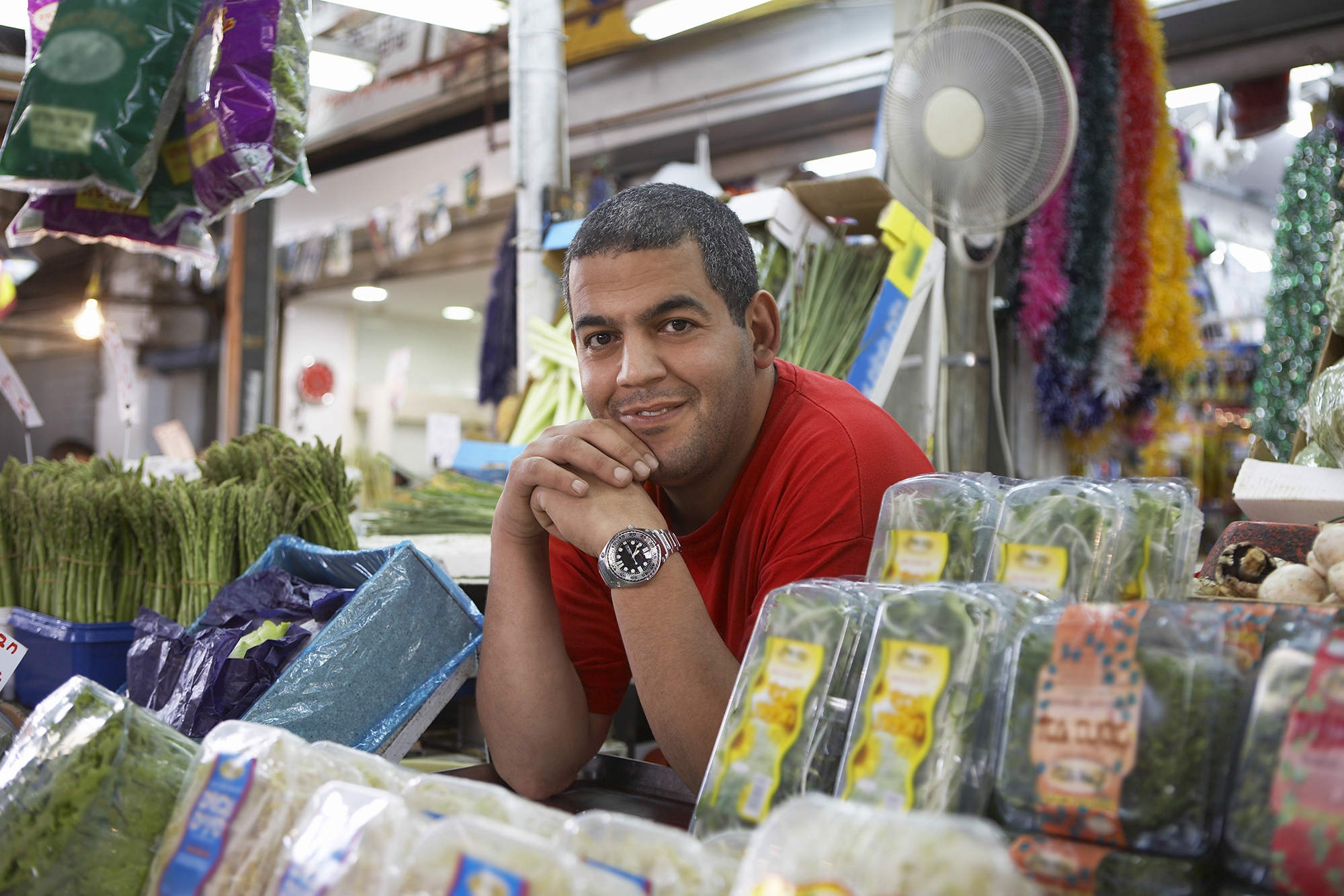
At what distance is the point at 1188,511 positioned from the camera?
41.7 inches

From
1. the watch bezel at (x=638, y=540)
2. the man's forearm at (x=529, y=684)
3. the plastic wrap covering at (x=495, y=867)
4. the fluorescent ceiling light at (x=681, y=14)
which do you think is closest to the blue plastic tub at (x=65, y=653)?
the man's forearm at (x=529, y=684)

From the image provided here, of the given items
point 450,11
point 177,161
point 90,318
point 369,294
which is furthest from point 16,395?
point 369,294

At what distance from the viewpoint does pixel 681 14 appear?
16.9 ft

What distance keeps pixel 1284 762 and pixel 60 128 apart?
2.33 meters

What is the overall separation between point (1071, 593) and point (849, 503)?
1.32ft

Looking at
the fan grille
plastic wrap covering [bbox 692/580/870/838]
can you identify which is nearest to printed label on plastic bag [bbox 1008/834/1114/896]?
plastic wrap covering [bbox 692/580/870/838]

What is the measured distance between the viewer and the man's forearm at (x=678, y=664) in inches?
50.9

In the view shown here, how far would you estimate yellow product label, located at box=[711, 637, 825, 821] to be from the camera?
0.93m

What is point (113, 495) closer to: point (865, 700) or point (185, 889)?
point (185, 889)

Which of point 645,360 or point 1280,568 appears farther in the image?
point 645,360

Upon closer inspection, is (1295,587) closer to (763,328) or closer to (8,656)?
(763,328)

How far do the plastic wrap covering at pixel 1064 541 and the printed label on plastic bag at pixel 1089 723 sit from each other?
20cm

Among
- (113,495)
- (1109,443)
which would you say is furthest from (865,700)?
(1109,443)

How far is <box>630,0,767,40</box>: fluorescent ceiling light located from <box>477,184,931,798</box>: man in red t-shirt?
3.84m
